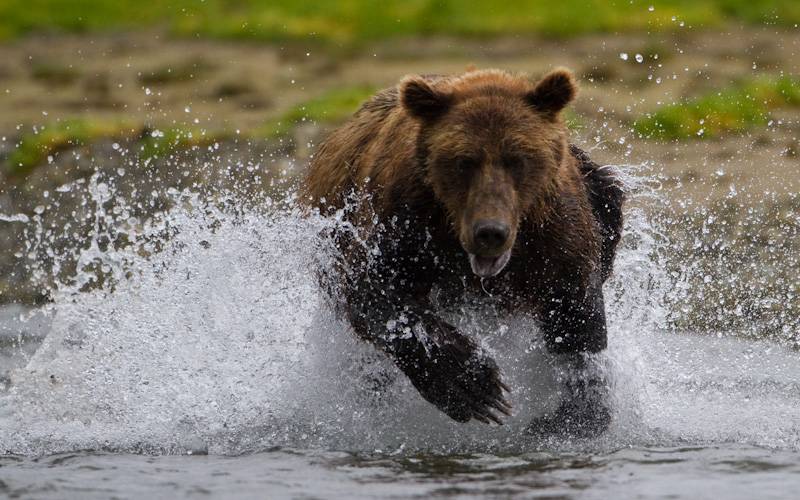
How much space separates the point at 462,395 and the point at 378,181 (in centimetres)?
117

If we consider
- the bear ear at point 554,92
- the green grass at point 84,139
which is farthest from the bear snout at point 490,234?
the green grass at point 84,139

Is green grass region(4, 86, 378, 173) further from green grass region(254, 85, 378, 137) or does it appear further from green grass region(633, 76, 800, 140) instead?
green grass region(633, 76, 800, 140)

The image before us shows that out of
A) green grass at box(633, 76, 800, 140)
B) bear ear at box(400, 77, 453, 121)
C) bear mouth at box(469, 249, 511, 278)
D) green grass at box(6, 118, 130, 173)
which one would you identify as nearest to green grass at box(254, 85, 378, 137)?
green grass at box(6, 118, 130, 173)

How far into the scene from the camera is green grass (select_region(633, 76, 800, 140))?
12312 mm

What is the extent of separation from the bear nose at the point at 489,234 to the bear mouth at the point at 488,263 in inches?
5.8

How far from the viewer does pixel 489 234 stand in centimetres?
500

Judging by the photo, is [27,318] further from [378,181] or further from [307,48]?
[307,48]

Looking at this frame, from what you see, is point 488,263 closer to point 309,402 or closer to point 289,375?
point 309,402

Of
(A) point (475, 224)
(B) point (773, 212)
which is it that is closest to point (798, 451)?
(A) point (475, 224)

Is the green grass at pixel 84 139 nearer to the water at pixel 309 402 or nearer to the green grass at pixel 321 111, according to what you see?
the green grass at pixel 321 111

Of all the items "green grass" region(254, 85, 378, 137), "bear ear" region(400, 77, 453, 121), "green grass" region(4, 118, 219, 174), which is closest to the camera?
"bear ear" region(400, 77, 453, 121)

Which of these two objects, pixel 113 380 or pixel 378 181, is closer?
pixel 378 181

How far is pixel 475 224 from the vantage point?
5051 millimetres

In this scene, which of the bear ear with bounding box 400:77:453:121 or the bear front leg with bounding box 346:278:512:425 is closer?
the bear ear with bounding box 400:77:453:121
